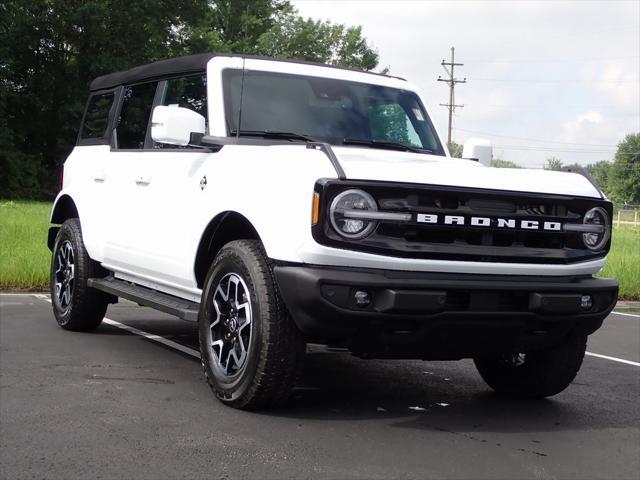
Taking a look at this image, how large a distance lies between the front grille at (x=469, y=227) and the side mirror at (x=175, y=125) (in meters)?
1.37

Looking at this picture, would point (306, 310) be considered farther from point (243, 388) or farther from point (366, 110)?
point (366, 110)

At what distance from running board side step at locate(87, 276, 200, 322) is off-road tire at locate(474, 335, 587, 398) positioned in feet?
6.16

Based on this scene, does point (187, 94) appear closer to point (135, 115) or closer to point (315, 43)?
point (135, 115)

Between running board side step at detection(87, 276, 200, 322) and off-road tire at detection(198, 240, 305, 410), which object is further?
running board side step at detection(87, 276, 200, 322)

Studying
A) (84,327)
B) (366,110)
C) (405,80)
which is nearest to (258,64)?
(366,110)

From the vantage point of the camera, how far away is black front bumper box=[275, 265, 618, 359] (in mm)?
4258

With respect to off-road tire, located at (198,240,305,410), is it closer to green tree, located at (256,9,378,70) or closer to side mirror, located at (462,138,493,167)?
side mirror, located at (462,138,493,167)

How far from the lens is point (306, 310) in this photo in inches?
169

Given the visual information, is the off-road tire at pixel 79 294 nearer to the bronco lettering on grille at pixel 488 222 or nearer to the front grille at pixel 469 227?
the front grille at pixel 469 227

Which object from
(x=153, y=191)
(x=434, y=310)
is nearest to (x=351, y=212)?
(x=434, y=310)

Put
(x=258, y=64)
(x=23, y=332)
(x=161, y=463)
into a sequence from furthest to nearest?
(x=23, y=332)
(x=258, y=64)
(x=161, y=463)

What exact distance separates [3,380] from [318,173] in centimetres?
247

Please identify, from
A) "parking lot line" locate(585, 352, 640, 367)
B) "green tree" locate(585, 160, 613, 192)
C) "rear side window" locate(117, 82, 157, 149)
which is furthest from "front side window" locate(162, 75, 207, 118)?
"green tree" locate(585, 160, 613, 192)

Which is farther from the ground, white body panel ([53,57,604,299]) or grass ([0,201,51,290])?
white body panel ([53,57,604,299])
